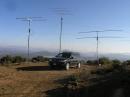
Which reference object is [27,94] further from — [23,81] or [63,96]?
[23,81]

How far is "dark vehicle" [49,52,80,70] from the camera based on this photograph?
3284cm

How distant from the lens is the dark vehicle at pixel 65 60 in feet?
108

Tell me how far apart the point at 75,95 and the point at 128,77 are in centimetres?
381

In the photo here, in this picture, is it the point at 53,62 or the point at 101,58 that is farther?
the point at 101,58

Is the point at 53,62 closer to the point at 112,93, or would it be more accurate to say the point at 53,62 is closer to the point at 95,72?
the point at 95,72

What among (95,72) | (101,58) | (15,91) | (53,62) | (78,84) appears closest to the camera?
(15,91)

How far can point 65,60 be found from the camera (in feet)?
108

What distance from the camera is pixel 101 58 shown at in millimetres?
45562

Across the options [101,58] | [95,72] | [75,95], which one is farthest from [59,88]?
[101,58]

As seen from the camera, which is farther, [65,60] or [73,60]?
[73,60]

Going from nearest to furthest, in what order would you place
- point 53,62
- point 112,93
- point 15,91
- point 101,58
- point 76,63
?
point 112,93, point 15,91, point 53,62, point 76,63, point 101,58

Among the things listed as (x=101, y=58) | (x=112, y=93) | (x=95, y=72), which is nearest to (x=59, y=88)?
(x=112, y=93)

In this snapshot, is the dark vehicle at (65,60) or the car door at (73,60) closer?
the dark vehicle at (65,60)

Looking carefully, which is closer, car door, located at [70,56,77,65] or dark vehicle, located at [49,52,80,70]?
dark vehicle, located at [49,52,80,70]
